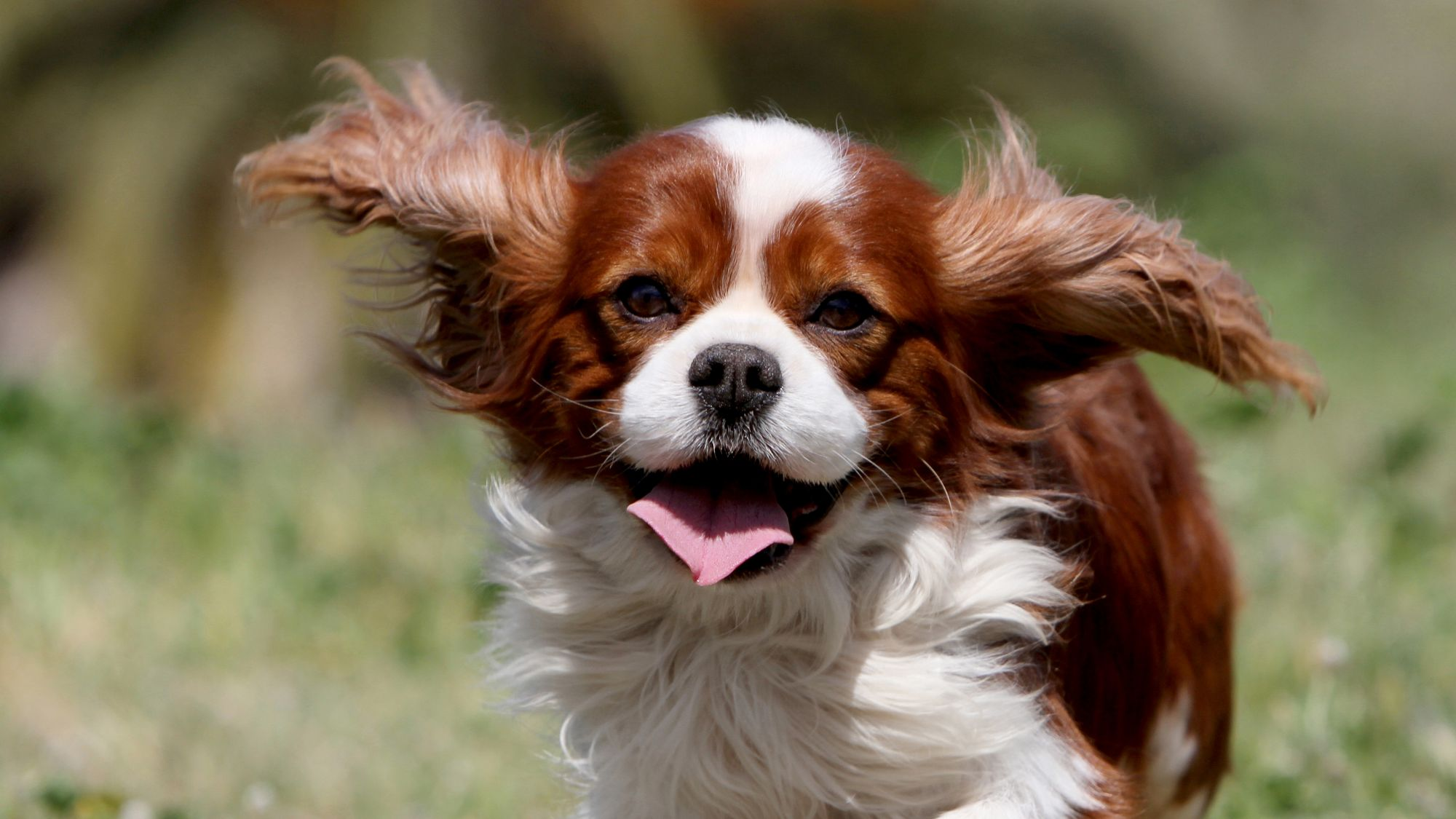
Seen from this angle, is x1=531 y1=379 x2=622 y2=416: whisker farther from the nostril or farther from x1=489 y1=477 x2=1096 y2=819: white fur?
the nostril

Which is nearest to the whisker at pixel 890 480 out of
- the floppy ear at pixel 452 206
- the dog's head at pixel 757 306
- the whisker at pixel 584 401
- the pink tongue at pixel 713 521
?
the dog's head at pixel 757 306

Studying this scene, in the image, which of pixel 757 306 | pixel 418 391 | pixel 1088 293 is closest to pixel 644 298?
pixel 757 306

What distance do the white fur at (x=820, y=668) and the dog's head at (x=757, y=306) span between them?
11 cm

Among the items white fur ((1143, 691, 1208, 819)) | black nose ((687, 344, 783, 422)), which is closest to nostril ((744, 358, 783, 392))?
black nose ((687, 344, 783, 422))

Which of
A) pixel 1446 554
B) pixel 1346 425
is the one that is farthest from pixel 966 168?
pixel 1346 425

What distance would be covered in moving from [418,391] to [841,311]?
661 centimetres

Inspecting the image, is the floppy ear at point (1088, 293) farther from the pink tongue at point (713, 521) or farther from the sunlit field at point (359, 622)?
the pink tongue at point (713, 521)

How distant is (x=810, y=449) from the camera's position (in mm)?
3242

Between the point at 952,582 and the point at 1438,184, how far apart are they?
43.5 feet

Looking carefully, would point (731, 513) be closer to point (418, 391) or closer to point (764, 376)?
point (764, 376)

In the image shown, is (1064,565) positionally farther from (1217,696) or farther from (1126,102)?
(1126,102)

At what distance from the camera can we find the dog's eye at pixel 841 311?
340 cm

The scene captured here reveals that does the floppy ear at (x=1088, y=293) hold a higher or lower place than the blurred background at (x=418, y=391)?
higher

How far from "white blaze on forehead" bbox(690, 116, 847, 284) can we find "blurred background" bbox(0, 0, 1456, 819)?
2.79 feet
